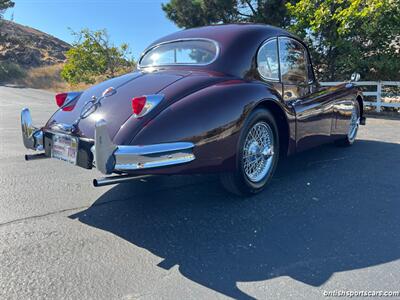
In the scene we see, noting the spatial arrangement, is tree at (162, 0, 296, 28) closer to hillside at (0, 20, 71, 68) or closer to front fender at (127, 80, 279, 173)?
front fender at (127, 80, 279, 173)

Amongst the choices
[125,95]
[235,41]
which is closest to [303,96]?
[235,41]

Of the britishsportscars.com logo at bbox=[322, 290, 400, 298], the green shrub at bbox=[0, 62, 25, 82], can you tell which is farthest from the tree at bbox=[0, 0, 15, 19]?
the britishsportscars.com logo at bbox=[322, 290, 400, 298]

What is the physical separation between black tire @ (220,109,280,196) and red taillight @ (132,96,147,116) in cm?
88

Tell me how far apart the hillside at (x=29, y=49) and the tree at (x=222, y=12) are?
31.2m

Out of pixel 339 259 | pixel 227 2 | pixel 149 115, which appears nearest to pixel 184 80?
pixel 149 115

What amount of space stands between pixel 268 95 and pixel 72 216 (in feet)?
6.87

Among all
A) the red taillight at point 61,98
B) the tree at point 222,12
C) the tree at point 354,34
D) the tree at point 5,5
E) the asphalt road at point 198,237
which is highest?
the tree at point 5,5

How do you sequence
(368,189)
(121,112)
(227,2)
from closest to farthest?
1. (121,112)
2. (368,189)
3. (227,2)

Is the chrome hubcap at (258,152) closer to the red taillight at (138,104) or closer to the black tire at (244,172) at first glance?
the black tire at (244,172)

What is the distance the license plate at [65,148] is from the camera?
9.10 feet

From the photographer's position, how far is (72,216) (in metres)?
2.93

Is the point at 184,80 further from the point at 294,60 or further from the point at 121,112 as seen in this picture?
the point at 294,60

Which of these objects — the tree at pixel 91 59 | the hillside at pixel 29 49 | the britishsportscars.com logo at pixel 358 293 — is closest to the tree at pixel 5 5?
the hillside at pixel 29 49

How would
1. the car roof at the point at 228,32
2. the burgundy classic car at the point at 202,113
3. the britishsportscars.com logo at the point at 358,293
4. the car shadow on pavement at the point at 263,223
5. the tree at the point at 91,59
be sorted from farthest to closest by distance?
1. the tree at the point at 91,59
2. the car roof at the point at 228,32
3. the burgundy classic car at the point at 202,113
4. the car shadow on pavement at the point at 263,223
5. the britishsportscars.com logo at the point at 358,293
